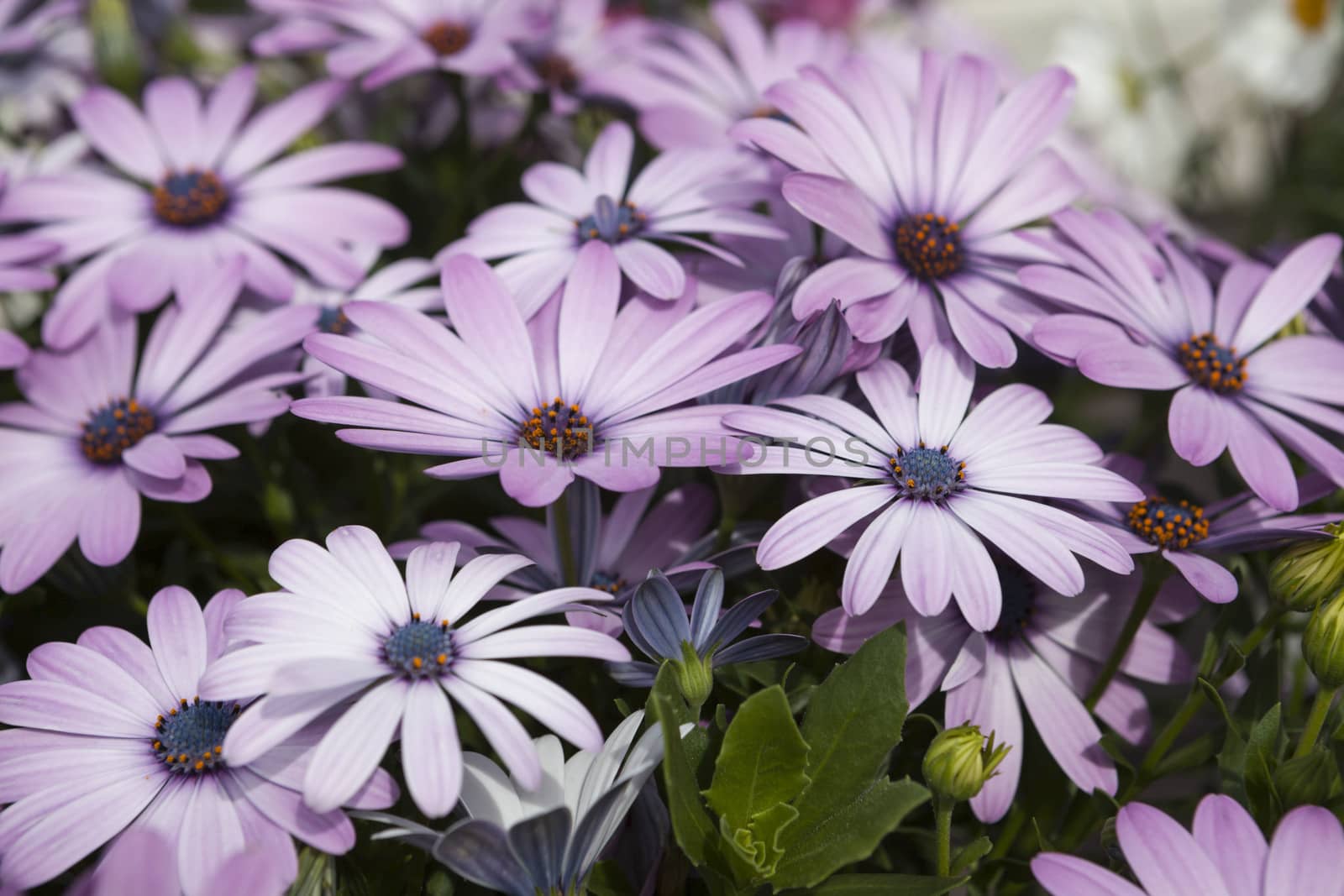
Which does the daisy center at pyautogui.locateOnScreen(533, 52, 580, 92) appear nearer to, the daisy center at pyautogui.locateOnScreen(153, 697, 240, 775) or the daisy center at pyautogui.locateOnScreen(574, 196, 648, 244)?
the daisy center at pyautogui.locateOnScreen(574, 196, 648, 244)

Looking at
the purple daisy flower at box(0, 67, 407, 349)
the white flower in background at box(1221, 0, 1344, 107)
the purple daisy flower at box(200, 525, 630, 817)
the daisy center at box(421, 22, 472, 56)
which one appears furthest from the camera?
the white flower in background at box(1221, 0, 1344, 107)

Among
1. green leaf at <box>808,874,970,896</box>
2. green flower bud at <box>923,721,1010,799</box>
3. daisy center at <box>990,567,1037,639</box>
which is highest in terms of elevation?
daisy center at <box>990,567,1037,639</box>

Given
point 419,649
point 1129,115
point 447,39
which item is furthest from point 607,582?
point 1129,115

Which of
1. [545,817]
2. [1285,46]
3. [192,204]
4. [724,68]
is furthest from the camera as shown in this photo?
[1285,46]

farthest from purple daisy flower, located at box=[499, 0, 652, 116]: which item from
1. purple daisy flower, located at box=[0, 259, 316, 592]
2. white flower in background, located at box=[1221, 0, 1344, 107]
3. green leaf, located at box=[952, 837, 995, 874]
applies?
white flower in background, located at box=[1221, 0, 1344, 107]

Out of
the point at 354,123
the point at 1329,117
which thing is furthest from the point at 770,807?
the point at 1329,117

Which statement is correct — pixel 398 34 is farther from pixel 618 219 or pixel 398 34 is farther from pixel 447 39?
pixel 618 219

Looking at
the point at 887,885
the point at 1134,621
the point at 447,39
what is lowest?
the point at 887,885
